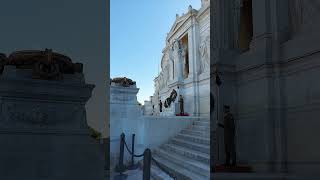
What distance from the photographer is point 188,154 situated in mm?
519

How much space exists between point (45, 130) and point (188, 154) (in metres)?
0.51

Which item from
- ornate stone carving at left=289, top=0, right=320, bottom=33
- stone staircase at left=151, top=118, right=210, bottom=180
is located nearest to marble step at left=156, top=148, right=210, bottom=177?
stone staircase at left=151, top=118, right=210, bottom=180

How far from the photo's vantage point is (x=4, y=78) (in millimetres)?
860

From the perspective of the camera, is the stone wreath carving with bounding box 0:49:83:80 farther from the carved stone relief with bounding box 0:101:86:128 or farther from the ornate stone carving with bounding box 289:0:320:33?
the ornate stone carving with bounding box 289:0:320:33

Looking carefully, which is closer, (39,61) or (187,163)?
(187,163)

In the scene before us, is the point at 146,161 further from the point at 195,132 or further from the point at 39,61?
the point at 39,61

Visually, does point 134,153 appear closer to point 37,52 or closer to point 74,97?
point 37,52

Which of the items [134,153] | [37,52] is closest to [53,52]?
[37,52]

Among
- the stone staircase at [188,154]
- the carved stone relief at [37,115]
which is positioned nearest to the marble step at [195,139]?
the stone staircase at [188,154]

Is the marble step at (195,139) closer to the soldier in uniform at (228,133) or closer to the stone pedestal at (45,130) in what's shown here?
the soldier in uniform at (228,133)

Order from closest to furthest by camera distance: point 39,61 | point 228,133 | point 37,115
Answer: point 228,133, point 39,61, point 37,115

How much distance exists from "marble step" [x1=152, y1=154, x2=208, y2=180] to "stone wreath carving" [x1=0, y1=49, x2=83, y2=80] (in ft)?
0.98

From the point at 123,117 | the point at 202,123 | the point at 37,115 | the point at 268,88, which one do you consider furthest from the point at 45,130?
the point at 268,88

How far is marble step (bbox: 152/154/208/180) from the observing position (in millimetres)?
510
